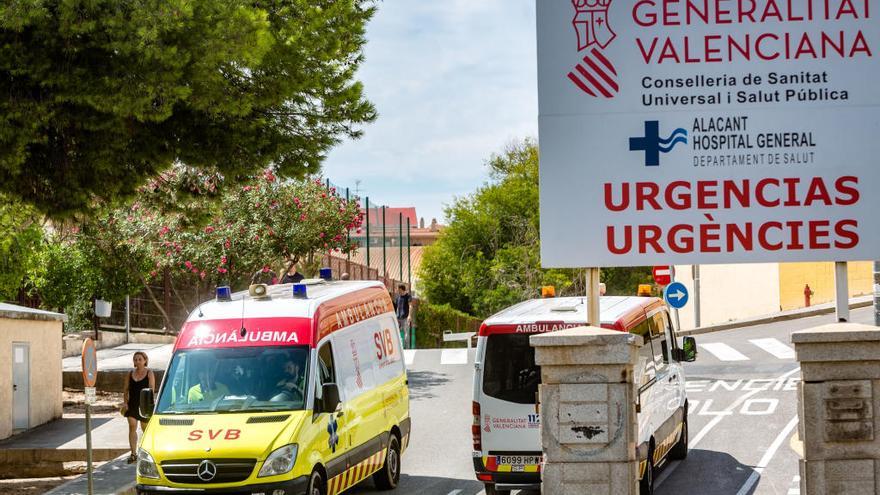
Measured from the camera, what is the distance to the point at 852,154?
9.51 meters

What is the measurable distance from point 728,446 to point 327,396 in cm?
742

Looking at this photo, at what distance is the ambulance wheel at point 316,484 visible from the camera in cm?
1274

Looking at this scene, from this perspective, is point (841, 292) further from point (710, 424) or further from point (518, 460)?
point (710, 424)

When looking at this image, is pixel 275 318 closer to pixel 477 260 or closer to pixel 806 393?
pixel 806 393

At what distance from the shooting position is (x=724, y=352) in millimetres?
27844

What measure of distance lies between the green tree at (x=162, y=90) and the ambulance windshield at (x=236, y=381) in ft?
9.77

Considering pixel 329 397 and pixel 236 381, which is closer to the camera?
A: pixel 329 397

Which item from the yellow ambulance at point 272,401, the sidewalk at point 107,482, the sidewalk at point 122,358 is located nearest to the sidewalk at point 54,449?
the sidewalk at point 107,482

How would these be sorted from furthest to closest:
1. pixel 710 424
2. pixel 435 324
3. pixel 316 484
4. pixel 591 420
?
pixel 435 324 → pixel 710 424 → pixel 316 484 → pixel 591 420

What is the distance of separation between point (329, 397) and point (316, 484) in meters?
0.97

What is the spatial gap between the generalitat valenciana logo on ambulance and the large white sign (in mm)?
12

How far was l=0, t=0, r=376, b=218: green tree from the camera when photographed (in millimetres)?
13211

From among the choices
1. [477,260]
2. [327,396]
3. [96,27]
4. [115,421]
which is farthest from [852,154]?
[477,260]

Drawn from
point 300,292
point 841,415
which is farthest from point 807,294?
point 841,415
